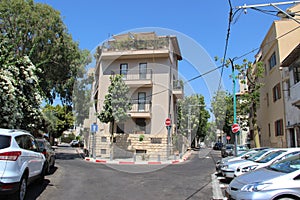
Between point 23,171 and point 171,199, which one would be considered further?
point 171,199

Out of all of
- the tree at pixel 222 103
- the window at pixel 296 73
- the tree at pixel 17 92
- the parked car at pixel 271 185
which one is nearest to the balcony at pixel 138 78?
the tree at pixel 222 103

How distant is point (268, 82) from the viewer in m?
24.3

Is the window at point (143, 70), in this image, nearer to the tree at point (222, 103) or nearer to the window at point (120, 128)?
the window at point (120, 128)

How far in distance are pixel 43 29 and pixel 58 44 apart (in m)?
1.44

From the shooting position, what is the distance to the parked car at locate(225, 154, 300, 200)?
4.96m

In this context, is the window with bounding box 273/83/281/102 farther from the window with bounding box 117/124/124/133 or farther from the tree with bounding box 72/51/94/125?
the tree with bounding box 72/51/94/125

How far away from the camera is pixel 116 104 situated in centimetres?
2209

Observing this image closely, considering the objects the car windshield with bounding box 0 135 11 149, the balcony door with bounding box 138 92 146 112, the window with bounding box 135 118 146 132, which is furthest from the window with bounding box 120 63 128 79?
the car windshield with bounding box 0 135 11 149

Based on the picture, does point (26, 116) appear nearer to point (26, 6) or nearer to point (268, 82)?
point (26, 6)

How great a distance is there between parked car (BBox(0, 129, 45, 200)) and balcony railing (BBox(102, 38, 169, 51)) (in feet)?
65.3

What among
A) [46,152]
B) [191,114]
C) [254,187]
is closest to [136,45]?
[46,152]

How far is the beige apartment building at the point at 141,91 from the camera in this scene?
2419cm

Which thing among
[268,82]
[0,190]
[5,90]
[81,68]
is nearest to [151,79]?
[81,68]

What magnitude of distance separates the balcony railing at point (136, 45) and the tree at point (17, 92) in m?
13.7
